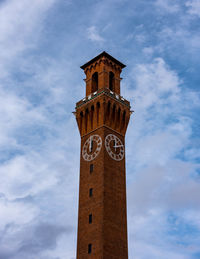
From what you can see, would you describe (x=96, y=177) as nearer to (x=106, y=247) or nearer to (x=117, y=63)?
(x=106, y=247)

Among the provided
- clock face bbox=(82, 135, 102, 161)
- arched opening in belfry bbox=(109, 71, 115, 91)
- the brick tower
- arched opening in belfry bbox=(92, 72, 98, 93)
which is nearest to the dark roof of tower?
the brick tower

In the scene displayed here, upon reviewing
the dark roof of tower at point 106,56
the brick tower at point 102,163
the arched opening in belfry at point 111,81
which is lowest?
the brick tower at point 102,163

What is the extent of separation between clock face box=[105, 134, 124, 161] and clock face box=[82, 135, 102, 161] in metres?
1.32

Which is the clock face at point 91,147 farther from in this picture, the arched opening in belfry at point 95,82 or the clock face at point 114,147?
the arched opening in belfry at point 95,82

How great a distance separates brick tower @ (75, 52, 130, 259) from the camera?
190 feet

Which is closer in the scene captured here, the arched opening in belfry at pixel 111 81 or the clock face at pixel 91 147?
the clock face at pixel 91 147

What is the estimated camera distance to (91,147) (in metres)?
65.9

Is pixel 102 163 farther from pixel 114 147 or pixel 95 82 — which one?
pixel 95 82

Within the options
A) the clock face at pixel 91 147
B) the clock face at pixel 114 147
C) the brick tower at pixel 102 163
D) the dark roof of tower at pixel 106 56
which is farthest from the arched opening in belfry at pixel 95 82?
the clock face at pixel 114 147

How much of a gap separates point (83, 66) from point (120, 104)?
11.8m

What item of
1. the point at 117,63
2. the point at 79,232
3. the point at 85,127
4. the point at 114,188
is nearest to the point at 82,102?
the point at 85,127

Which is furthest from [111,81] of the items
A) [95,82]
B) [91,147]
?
[91,147]

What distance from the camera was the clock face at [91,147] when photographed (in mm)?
64719

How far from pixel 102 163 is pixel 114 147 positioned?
443 centimetres
